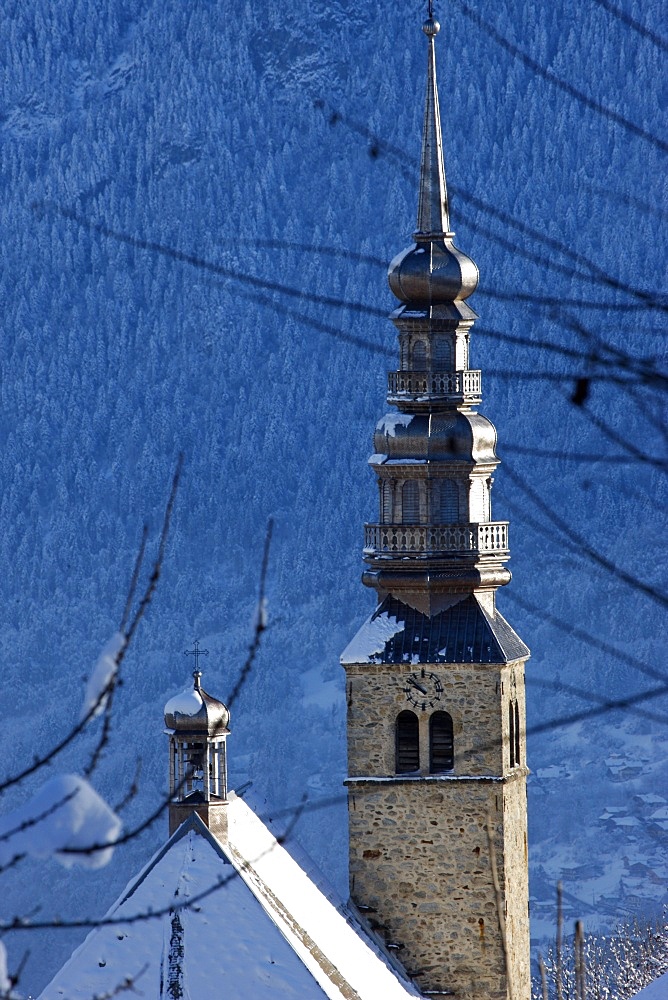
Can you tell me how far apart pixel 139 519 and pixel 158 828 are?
25.3 meters

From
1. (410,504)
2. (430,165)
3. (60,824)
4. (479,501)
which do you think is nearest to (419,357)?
(410,504)

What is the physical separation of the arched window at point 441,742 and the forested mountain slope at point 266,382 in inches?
1616

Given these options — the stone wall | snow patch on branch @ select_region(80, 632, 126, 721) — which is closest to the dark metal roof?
the stone wall

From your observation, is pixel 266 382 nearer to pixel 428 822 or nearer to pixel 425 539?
pixel 425 539

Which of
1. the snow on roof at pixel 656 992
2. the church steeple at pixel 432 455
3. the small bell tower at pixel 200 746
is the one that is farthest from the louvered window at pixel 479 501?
the snow on roof at pixel 656 992

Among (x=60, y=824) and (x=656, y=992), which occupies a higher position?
(x=656, y=992)

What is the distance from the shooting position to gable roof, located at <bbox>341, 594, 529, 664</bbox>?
95.8 feet

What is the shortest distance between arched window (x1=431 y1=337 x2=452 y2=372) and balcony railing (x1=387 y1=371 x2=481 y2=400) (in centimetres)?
10

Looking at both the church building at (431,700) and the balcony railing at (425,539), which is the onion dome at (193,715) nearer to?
the church building at (431,700)

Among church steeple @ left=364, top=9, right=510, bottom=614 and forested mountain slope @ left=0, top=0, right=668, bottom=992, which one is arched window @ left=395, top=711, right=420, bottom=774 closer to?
church steeple @ left=364, top=9, right=510, bottom=614

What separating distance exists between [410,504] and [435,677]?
1.97 meters

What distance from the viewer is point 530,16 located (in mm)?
101688

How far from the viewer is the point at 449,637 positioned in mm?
29484

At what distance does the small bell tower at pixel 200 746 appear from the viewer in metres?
26.2
